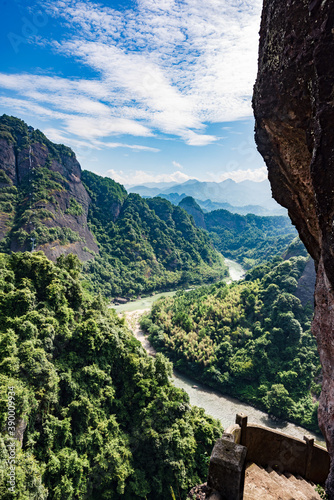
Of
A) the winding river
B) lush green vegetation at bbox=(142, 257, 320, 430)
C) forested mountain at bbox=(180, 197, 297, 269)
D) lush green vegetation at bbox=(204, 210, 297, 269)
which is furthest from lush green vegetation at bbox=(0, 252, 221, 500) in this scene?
lush green vegetation at bbox=(204, 210, 297, 269)

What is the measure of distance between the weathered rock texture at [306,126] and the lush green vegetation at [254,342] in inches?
1134

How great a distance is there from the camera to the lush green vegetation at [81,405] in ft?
46.7

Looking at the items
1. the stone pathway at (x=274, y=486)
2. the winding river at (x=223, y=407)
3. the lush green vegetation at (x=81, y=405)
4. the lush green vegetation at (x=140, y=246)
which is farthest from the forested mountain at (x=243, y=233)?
the stone pathway at (x=274, y=486)

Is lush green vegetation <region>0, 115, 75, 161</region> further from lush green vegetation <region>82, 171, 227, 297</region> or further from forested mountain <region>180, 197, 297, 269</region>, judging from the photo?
forested mountain <region>180, 197, 297, 269</region>

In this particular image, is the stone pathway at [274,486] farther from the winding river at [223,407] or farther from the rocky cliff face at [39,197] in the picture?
the rocky cliff face at [39,197]

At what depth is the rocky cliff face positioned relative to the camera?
49531 mm

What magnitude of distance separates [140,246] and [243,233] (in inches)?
3591

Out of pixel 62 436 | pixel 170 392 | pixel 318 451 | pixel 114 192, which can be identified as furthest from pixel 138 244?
pixel 318 451

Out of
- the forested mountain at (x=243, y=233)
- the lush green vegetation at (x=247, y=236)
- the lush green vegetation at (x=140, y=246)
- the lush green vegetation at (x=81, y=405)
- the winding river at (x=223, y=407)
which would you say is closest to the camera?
the lush green vegetation at (x=81, y=405)

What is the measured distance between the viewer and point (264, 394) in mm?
31250

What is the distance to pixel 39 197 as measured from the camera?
56.6m

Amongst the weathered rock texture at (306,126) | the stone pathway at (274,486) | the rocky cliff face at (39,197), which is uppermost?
the rocky cliff face at (39,197)

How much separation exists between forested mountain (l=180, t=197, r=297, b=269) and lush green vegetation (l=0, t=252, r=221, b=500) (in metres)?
90.5

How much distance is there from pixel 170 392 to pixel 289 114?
2091cm
